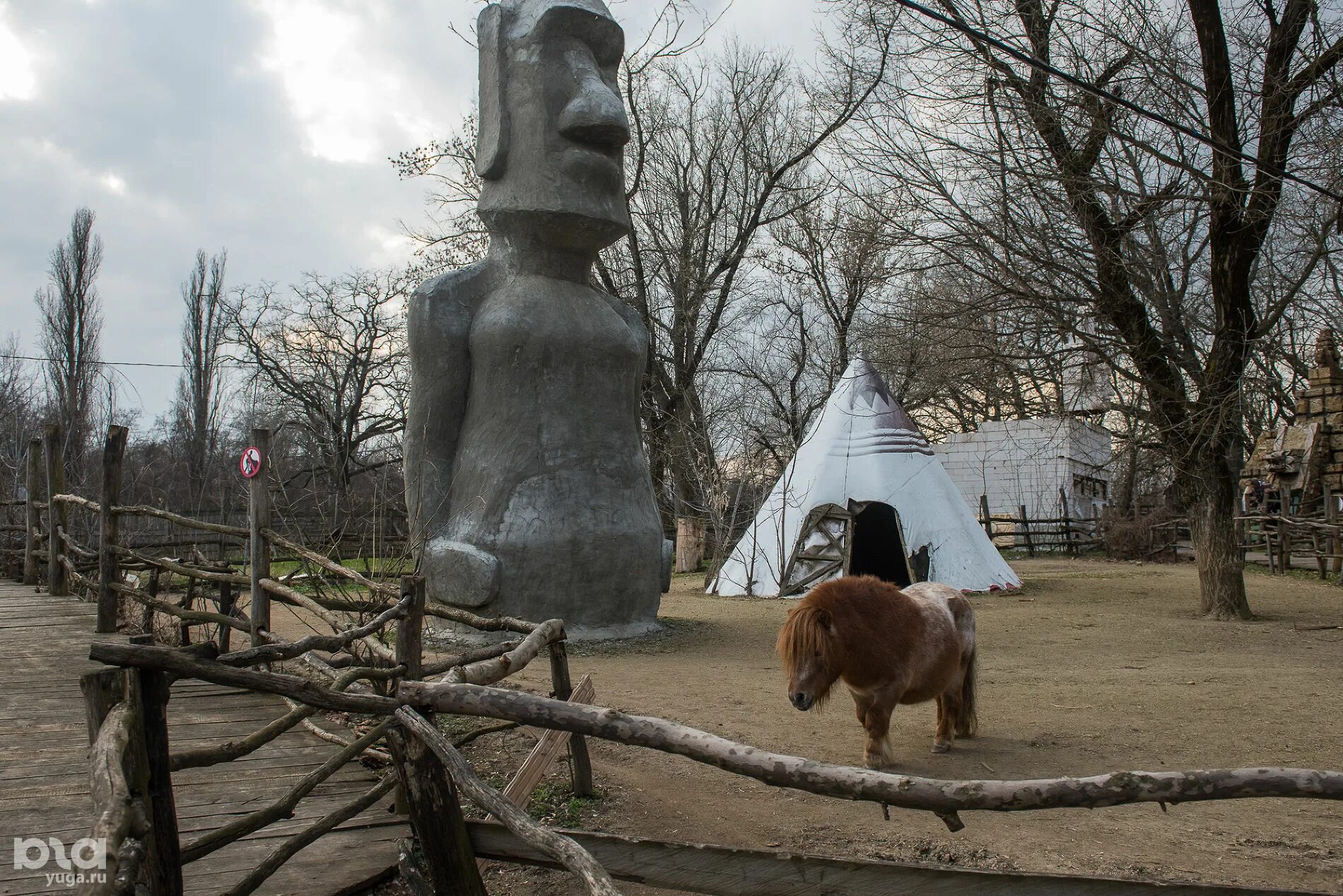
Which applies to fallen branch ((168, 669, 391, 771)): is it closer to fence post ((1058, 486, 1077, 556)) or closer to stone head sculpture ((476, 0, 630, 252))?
stone head sculpture ((476, 0, 630, 252))

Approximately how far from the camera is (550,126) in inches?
291

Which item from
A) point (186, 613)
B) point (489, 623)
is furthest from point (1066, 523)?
point (489, 623)

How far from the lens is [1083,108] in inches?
328

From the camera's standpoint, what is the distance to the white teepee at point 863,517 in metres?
12.4

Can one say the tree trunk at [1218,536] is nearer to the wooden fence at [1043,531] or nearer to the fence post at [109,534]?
the fence post at [109,534]

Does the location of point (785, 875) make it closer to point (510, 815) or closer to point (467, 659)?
point (510, 815)

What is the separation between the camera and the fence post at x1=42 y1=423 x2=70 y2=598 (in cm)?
929

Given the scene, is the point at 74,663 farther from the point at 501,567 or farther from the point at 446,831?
the point at 446,831

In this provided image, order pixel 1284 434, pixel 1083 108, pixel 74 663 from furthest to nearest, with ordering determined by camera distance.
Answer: pixel 1284 434 → pixel 1083 108 → pixel 74 663

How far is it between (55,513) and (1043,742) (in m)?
8.61

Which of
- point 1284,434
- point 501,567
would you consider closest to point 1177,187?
point 501,567

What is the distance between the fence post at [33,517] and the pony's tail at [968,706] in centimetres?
944

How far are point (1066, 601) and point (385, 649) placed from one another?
1015 centimetres

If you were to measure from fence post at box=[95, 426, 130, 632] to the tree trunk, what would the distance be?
366 inches
